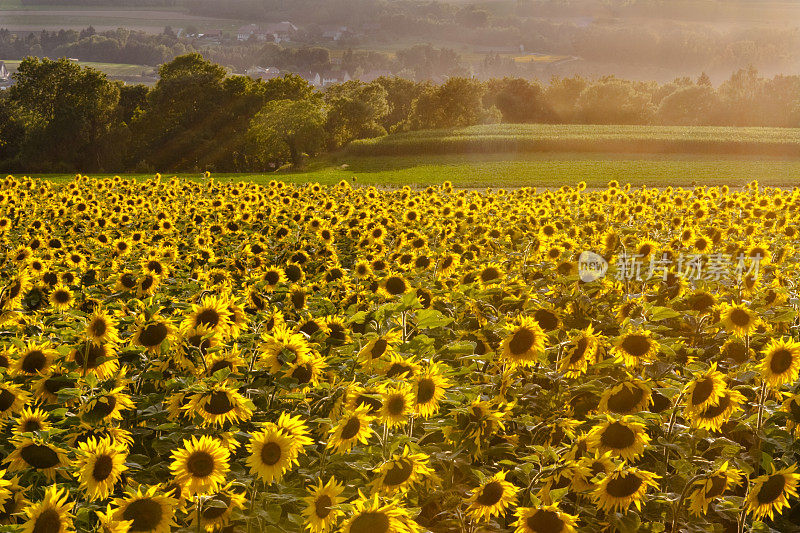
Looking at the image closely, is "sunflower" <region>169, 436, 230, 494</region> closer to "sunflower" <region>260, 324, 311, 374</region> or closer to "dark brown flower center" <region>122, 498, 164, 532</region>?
"dark brown flower center" <region>122, 498, 164, 532</region>

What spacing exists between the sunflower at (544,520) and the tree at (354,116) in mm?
70484

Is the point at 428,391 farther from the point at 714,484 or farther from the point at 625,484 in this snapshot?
the point at 714,484

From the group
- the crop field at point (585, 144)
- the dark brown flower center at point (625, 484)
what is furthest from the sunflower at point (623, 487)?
the crop field at point (585, 144)

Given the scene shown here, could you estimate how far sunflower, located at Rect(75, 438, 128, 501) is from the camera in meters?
3.30

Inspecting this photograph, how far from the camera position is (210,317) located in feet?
15.3

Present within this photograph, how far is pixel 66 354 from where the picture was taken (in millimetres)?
4590

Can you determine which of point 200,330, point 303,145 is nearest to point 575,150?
point 303,145

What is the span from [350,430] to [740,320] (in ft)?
11.6

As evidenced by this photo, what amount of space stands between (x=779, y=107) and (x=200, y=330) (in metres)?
126

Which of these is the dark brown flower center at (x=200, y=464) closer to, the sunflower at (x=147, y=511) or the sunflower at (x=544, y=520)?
the sunflower at (x=147, y=511)

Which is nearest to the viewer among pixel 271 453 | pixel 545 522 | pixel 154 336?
pixel 545 522

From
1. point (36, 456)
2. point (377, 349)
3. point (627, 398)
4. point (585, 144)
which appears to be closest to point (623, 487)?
point (627, 398)

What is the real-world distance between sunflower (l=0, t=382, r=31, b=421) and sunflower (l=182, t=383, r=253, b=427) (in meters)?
1.12

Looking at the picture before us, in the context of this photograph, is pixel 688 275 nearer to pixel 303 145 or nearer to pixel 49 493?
pixel 49 493
